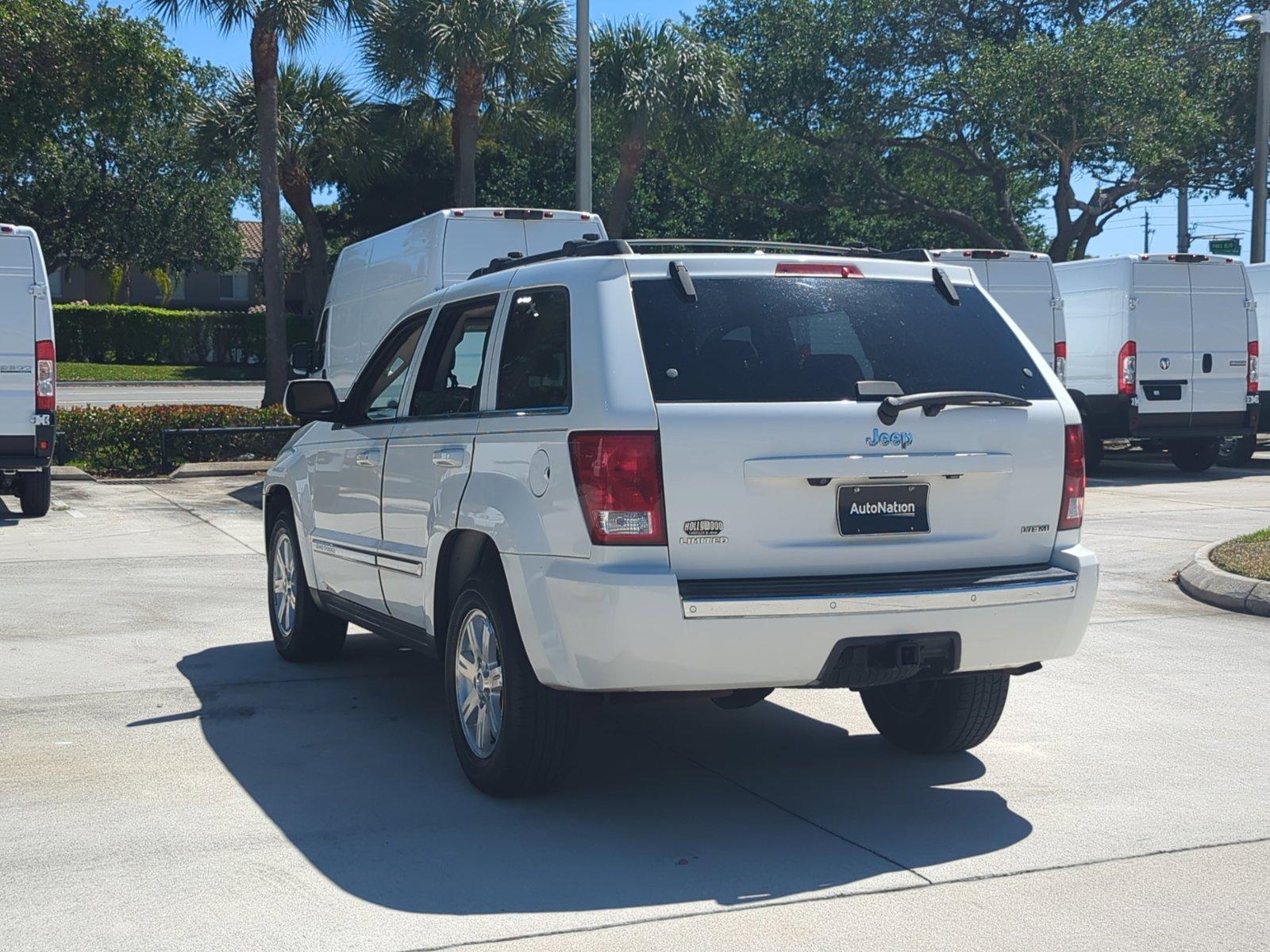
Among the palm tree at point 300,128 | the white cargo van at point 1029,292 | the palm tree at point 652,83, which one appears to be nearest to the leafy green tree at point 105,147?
the palm tree at point 300,128

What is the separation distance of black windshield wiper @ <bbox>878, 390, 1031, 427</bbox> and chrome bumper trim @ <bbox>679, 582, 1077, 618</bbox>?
0.60 meters

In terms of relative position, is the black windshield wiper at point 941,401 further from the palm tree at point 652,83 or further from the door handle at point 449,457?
the palm tree at point 652,83

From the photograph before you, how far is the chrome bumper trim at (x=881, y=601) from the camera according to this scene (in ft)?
16.2

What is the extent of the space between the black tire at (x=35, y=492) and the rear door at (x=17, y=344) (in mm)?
451

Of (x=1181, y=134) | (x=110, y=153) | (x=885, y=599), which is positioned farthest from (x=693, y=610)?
(x=110, y=153)

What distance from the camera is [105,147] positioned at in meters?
47.5

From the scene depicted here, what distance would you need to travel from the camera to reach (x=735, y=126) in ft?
107

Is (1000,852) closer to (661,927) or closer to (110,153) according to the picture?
(661,927)

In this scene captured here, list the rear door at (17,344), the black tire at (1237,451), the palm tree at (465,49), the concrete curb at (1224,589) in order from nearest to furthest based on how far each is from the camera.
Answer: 1. the concrete curb at (1224,589)
2. the rear door at (17,344)
3. the black tire at (1237,451)
4. the palm tree at (465,49)

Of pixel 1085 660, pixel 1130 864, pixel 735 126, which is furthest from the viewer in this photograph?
pixel 735 126

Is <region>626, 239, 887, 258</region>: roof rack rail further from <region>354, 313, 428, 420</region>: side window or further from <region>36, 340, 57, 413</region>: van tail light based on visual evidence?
<region>36, 340, 57, 413</region>: van tail light

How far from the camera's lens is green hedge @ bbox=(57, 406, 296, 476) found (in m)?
19.1

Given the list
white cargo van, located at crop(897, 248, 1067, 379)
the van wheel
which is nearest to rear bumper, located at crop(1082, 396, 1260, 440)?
the van wheel

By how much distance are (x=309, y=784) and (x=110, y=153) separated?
46.8 meters
